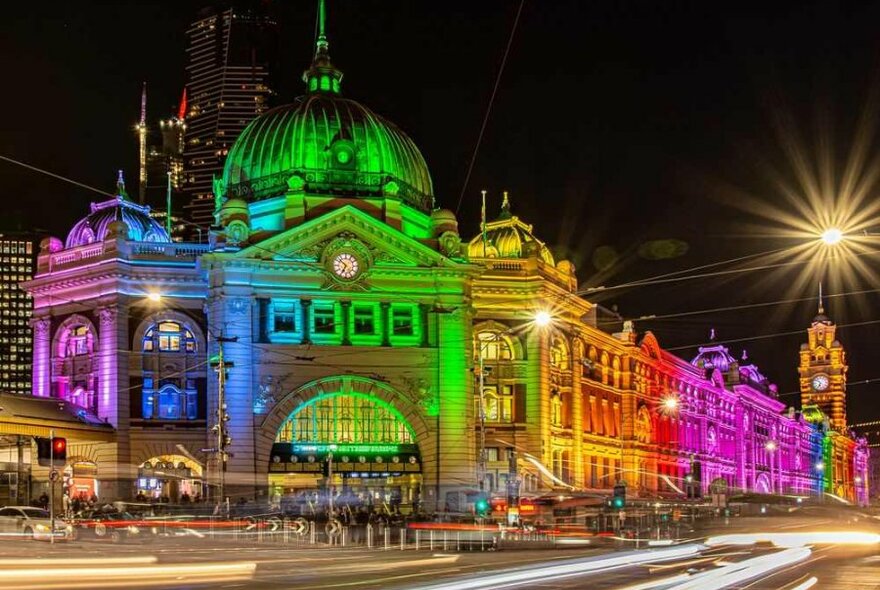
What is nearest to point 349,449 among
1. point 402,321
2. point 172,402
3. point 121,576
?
point 402,321

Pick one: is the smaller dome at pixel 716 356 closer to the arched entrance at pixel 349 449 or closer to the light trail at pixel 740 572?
the arched entrance at pixel 349 449

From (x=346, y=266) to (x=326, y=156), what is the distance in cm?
994

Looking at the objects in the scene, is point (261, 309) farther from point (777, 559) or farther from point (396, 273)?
point (777, 559)

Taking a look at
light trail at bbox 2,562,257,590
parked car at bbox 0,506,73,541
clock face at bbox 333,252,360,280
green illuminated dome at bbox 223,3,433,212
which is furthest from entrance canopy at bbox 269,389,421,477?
light trail at bbox 2,562,257,590

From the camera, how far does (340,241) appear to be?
8062cm

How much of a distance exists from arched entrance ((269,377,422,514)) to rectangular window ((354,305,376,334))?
3.34m

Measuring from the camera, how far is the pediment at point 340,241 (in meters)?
79.9

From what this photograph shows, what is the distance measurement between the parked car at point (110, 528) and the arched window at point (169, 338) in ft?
73.3

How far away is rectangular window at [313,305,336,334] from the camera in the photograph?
81.1m

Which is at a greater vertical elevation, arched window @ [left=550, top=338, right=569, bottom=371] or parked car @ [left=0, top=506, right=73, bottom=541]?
arched window @ [left=550, top=338, right=569, bottom=371]

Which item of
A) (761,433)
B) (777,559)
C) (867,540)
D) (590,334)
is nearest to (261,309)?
(590,334)

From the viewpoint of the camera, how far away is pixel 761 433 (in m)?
172

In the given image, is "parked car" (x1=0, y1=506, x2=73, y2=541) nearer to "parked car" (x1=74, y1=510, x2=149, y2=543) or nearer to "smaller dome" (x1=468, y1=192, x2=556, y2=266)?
"parked car" (x1=74, y1=510, x2=149, y2=543)

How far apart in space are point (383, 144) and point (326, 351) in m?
16.7
